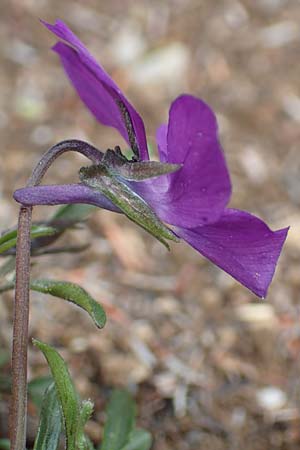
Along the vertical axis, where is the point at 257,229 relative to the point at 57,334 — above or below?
below

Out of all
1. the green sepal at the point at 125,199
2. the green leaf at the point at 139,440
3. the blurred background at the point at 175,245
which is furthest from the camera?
the blurred background at the point at 175,245

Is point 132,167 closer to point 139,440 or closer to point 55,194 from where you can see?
point 55,194

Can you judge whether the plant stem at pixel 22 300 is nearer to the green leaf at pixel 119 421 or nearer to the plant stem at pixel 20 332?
the plant stem at pixel 20 332

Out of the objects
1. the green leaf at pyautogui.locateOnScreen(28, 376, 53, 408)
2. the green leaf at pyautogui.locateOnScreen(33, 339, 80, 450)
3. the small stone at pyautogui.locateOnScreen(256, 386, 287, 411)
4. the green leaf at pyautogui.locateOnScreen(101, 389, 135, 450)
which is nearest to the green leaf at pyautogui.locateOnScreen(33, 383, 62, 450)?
the green leaf at pyautogui.locateOnScreen(33, 339, 80, 450)

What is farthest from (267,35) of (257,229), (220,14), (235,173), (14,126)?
(257,229)

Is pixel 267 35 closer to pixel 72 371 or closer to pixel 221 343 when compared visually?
pixel 221 343

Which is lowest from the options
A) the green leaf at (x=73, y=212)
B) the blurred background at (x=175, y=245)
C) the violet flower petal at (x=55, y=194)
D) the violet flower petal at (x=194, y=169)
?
the violet flower petal at (x=194, y=169)

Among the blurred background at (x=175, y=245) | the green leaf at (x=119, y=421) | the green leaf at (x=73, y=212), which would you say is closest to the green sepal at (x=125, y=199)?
the green leaf at (x=73, y=212)
